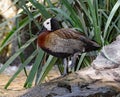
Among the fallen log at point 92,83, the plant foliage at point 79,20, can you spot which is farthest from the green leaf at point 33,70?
the fallen log at point 92,83

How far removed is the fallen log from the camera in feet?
8.11

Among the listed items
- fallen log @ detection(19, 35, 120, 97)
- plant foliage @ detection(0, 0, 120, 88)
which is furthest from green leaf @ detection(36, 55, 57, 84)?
fallen log @ detection(19, 35, 120, 97)

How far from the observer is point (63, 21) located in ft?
12.0

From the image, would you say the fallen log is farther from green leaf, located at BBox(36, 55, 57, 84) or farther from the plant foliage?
green leaf, located at BBox(36, 55, 57, 84)

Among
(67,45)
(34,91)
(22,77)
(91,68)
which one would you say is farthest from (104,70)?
(22,77)

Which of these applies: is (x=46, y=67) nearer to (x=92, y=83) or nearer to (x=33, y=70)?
(x=33, y=70)

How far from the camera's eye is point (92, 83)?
2.58 meters

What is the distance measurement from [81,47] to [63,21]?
2.84ft

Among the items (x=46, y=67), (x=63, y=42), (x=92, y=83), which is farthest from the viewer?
(x=46, y=67)

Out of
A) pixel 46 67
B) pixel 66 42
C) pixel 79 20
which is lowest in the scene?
pixel 46 67

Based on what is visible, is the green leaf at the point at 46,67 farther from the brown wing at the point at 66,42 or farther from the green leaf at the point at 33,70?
the brown wing at the point at 66,42

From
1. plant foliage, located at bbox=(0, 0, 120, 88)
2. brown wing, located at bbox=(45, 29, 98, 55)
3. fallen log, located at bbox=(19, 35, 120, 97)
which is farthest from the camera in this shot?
plant foliage, located at bbox=(0, 0, 120, 88)

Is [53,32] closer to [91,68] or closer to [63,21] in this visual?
[91,68]

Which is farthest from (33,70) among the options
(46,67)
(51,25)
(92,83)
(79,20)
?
(92,83)
